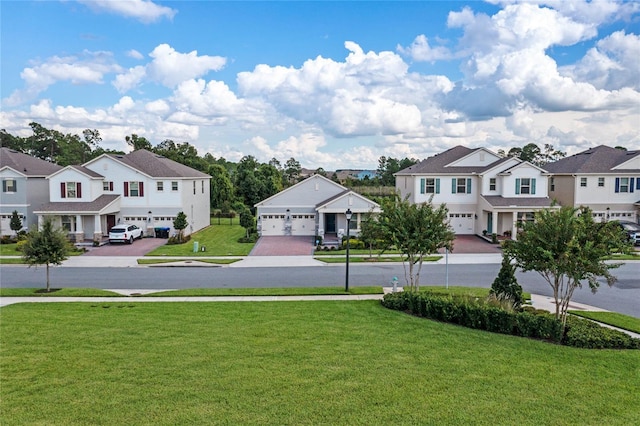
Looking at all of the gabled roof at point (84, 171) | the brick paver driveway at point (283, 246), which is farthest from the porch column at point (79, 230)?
the brick paver driveway at point (283, 246)

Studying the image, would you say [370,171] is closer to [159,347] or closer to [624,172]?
[624,172]

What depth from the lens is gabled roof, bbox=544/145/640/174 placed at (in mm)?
39969

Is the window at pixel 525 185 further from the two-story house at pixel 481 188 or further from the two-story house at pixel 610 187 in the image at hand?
the two-story house at pixel 610 187

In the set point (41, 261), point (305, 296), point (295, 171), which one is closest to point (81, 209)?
point (41, 261)

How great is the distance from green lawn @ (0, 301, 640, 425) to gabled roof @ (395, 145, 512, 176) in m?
27.4

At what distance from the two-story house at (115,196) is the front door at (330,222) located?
12055mm

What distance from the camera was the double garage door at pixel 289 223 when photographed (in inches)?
1588

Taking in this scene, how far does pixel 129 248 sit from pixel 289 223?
1297 cm

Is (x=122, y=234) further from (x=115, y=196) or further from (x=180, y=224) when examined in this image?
(x=115, y=196)

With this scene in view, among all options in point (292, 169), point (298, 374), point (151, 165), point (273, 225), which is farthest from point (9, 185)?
point (292, 169)

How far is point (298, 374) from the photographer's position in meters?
9.65

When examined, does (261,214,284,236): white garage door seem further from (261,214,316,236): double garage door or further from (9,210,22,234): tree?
(9,210,22,234): tree

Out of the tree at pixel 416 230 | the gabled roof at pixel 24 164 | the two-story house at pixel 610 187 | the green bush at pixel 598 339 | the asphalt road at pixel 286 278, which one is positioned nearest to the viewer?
the green bush at pixel 598 339

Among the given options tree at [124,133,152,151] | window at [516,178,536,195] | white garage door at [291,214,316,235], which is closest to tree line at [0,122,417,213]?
tree at [124,133,152,151]
